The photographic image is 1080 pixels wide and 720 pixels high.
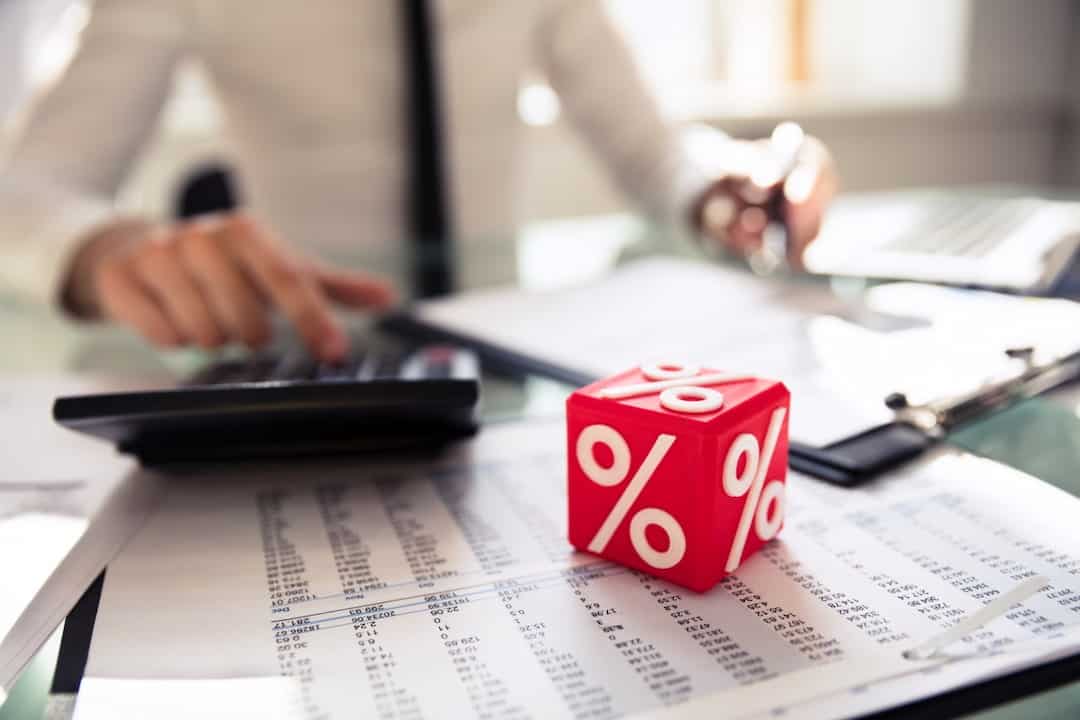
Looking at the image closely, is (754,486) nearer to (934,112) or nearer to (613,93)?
(613,93)

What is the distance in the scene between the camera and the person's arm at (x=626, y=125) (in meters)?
0.97

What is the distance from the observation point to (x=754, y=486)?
308mm

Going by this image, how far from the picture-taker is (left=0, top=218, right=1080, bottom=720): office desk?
0.78 feet

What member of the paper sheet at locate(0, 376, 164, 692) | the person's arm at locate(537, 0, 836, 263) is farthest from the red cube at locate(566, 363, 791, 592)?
the person's arm at locate(537, 0, 836, 263)

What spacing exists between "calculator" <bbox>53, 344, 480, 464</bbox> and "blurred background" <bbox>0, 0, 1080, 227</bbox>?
1.75 m

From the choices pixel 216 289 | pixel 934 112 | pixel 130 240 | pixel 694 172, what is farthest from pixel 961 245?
pixel 934 112

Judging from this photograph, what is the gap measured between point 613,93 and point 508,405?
0.85 m

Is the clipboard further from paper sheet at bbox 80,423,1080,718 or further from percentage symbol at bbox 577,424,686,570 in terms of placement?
percentage symbol at bbox 577,424,686,570

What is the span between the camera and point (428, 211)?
1146 mm

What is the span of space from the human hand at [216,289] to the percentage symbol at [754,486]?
0.36 m

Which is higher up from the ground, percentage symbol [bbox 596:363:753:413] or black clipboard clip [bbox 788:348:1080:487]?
percentage symbol [bbox 596:363:753:413]

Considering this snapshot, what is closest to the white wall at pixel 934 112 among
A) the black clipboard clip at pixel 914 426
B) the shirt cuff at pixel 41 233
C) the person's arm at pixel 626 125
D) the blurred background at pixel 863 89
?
the blurred background at pixel 863 89

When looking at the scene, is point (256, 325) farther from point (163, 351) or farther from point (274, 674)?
point (274, 674)

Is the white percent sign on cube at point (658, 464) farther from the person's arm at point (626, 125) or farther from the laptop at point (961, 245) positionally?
the person's arm at point (626, 125)
